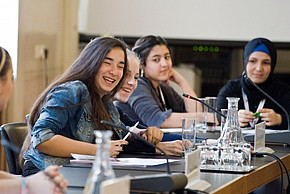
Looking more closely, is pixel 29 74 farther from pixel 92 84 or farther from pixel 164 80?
pixel 92 84

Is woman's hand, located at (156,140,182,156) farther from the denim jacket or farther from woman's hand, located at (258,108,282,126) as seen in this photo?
woman's hand, located at (258,108,282,126)

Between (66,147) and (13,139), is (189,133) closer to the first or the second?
(66,147)

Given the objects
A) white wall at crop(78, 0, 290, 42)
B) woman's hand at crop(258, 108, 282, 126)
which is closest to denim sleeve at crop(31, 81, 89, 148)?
woman's hand at crop(258, 108, 282, 126)

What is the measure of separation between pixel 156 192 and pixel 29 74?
3636 millimetres

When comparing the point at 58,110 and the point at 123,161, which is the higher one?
the point at 58,110

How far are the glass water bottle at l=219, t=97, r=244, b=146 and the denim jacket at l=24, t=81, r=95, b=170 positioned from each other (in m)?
0.54

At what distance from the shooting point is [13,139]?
280 cm

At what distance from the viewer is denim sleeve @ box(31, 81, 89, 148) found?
7.77ft

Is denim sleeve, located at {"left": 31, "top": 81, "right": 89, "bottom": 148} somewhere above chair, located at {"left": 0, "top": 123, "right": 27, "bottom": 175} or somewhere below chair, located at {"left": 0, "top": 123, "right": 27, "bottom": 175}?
above

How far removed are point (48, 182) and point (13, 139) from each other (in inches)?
50.5

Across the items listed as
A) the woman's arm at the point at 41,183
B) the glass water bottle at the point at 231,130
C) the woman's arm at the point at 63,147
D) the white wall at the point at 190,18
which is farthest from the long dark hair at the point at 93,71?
the white wall at the point at 190,18

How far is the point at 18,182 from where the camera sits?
1.61 meters

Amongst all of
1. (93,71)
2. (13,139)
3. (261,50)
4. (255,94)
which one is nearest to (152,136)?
(93,71)

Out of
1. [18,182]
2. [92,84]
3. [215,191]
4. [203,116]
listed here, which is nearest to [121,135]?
[92,84]
